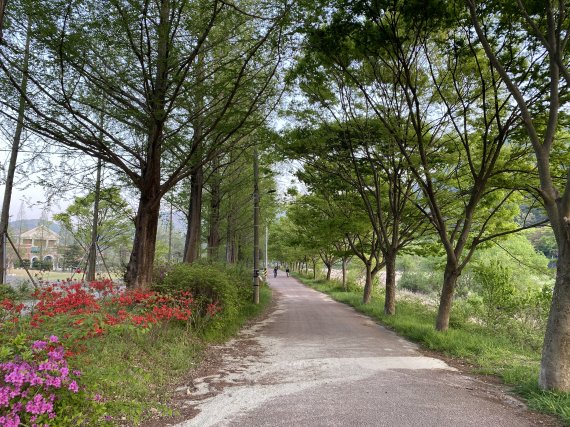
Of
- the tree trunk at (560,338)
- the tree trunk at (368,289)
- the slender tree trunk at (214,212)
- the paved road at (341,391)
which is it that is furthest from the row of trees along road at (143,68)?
the tree trunk at (368,289)

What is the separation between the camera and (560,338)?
17.3 feet

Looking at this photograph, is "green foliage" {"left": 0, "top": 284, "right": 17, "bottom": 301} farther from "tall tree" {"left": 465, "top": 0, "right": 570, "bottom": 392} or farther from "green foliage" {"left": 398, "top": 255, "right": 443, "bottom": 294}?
"green foliage" {"left": 398, "top": 255, "right": 443, "bottom": 294}

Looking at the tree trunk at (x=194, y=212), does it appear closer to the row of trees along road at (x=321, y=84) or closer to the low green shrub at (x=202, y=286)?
the row of trees along road at (x=321, y=84)

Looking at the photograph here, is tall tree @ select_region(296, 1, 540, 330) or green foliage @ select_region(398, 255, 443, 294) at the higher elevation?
tall tree @ select_region(296, 1, 540, 330)

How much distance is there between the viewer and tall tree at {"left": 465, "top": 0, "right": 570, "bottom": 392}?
5.25 m

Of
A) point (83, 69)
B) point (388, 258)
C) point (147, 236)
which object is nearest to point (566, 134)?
point (388, 258)

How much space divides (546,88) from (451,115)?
7.29ft

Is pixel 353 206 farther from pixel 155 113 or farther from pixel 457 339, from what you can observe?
pixel 155 113

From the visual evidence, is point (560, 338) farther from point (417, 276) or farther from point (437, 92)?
point (417, 276)

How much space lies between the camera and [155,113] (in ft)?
22.8

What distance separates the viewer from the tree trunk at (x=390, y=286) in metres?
13.7

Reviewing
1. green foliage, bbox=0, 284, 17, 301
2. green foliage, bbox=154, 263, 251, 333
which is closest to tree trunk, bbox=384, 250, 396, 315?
green foliage, bbox=154, 263, 251, 333

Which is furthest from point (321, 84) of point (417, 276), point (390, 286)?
point (417, 276)

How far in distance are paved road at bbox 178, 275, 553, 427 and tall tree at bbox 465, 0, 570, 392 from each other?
1035 millimetres
